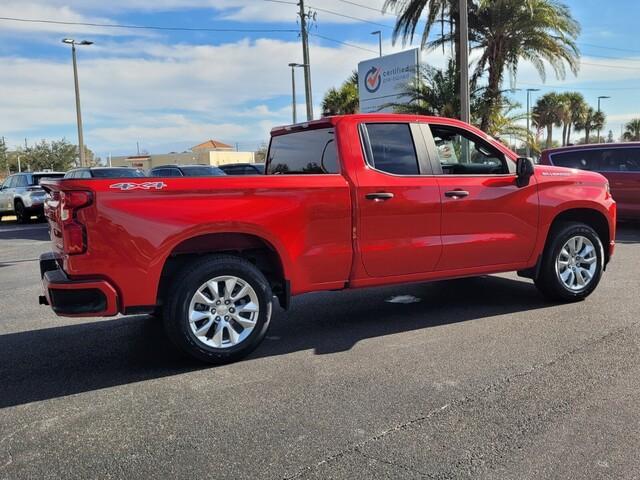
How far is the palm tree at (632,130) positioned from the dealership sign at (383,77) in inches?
1959

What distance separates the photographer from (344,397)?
3.95 meters

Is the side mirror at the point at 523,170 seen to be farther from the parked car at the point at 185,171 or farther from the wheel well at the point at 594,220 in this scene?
the parked car at the point at 185,171

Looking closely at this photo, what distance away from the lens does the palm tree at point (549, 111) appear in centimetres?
5791

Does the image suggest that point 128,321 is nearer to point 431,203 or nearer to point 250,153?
point 431,203

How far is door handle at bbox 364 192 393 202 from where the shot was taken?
5107mm

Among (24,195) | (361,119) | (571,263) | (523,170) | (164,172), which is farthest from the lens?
(24,195)

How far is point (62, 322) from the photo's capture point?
611 centimetres

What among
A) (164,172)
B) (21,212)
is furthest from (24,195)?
(164,172)

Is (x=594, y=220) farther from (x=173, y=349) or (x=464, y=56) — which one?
(x=464, y=56)

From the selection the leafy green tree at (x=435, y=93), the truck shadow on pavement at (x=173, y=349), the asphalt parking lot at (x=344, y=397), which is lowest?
the asphalt parking lot at (x=344, y=397)

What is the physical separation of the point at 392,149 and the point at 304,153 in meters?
0.88

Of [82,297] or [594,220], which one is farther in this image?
[594,220]

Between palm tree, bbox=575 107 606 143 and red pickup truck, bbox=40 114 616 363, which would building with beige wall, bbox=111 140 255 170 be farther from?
red pickup truck, bbox=40 114 616 363

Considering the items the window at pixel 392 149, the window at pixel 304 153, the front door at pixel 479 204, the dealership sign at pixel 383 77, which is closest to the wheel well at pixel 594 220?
the front door at pixel 479 204
